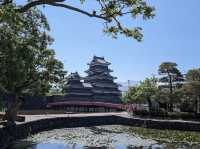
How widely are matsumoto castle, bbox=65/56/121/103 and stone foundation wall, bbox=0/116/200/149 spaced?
22.6 m

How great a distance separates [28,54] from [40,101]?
40.1 metres

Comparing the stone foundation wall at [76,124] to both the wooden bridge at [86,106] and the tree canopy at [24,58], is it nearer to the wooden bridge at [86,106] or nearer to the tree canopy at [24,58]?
the tree canopy at [24,58]

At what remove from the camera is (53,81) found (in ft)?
119

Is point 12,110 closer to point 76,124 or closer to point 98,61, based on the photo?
point 76,124

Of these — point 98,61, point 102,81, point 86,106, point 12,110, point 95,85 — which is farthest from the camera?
point 98,61

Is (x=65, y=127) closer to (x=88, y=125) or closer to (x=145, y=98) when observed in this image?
(x=88, y=125)

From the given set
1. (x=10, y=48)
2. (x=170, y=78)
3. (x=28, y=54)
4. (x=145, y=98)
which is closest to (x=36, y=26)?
(x=28, y=54)

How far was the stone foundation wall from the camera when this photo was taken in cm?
2680

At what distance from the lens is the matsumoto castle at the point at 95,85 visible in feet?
231

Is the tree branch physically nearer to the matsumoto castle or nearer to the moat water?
the moat water

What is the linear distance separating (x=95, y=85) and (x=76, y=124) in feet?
111

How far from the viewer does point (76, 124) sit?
4178cm

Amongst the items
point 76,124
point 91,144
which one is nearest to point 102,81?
point 76,124

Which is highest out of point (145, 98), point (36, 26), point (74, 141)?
point (36, 26)
